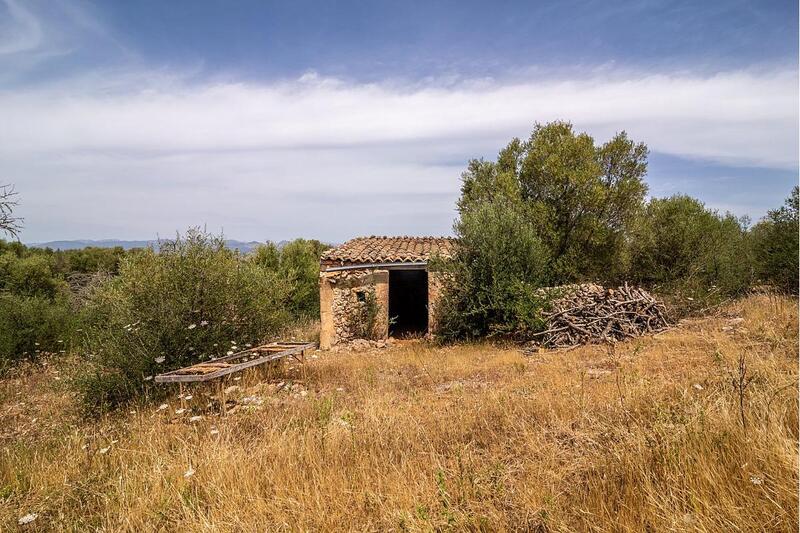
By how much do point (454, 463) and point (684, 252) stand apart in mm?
15585

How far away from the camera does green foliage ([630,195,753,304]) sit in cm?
1464

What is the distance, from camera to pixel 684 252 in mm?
15758

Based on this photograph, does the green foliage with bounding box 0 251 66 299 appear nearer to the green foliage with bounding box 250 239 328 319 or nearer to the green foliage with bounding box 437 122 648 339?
the green foliage with bounding box 250 239 328 319

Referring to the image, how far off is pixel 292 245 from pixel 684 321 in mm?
19724

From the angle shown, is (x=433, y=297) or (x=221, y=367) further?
(x=433, y=297)

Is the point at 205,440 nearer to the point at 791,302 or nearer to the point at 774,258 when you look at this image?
the point at 791,302

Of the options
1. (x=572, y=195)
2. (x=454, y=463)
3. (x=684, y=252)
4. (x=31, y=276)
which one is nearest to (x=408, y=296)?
(x=572, y=195)

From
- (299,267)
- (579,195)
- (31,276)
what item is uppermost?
(579,195)

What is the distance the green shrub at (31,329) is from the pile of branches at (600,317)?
13.1 metres

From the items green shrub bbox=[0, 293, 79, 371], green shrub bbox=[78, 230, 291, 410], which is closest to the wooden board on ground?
green shrub bbox=[78, 230, 291, 410]

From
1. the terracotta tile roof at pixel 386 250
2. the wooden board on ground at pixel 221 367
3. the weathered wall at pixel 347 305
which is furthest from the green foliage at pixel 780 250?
the wooden board on ground at pixel 221 367

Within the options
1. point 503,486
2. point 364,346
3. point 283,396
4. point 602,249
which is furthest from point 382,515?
point 602,249

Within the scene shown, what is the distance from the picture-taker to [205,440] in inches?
175

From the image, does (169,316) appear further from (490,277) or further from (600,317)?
(600,317)
